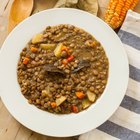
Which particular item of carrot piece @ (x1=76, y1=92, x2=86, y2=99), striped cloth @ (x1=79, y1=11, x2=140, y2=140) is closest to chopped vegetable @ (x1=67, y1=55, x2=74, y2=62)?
carrot piece @ (x1=76, y1=92, x2=86, y2=99)

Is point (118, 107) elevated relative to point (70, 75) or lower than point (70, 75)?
lower

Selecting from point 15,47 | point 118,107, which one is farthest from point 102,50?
point 15,47

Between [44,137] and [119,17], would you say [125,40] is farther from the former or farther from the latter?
[44,137]

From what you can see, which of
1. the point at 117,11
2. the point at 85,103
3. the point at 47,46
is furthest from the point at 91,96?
the point at 117,11

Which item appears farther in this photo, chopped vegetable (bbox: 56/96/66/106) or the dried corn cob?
the dried corn cob

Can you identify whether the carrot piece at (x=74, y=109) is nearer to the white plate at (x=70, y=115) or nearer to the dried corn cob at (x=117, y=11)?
the white plate at (x=70, y=115)

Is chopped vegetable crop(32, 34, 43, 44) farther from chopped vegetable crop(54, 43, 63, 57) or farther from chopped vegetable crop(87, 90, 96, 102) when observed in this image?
chopped vegetable crop(87, 90, 96, 102)
